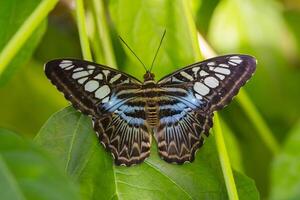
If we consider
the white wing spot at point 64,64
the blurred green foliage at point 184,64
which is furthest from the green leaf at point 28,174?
the white wing spot at point 64,64

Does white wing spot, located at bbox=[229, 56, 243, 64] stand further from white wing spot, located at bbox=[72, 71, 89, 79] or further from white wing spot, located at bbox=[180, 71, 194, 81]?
white wing spot, located at bbox=[72, 71, 89, 79]

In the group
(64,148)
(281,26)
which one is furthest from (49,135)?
(281,26)

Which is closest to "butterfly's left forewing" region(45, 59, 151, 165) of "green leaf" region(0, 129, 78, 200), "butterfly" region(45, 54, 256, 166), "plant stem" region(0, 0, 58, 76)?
"butterfly" region(45, 54, 256, 166)

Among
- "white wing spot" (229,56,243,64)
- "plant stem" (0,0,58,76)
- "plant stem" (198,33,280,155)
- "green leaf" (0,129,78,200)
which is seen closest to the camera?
"green leaf" (0,129,78,200)

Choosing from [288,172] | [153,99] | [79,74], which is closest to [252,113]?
[288,172]

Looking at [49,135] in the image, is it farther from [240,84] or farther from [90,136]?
[240,84]

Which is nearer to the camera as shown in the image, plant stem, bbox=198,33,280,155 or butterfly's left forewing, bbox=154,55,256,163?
butterfly's left forewing, bbox=154,55,256,163

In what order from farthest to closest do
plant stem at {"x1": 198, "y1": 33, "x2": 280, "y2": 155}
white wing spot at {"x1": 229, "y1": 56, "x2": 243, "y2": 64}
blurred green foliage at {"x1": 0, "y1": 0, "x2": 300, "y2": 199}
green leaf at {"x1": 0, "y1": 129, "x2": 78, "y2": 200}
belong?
plant stem at {"x1": 198, "y1": 33, "x2": 280, "y2": 155}, white wing spot at {"x1": 229, "y1": 56, "x2": 243, "y2": 64}, blurred green foliage at {"x1": 0, "y1": 0, "x2": 300, "y2": 199}, green leaf at {"x1": 0, "y1": 129, "x2": 78, "y2": 200}

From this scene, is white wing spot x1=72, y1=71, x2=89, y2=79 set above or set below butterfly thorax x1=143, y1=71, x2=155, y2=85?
above
